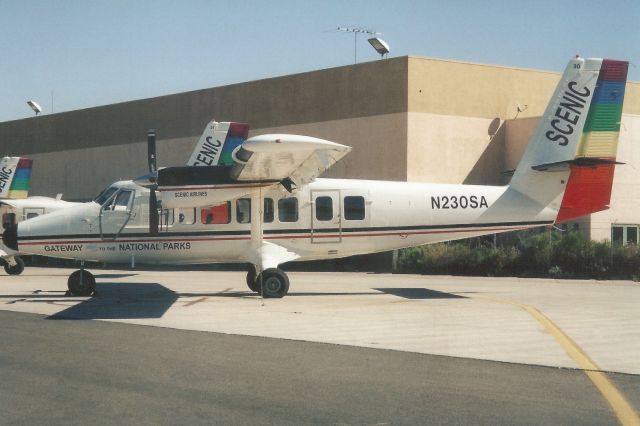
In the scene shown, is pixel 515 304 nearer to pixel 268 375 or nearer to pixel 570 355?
pixel 570 355

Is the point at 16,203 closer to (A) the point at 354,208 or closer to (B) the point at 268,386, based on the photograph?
(A) the point at 354,208

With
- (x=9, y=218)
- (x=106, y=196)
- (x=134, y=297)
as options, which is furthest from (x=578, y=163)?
(x=9, y=218)

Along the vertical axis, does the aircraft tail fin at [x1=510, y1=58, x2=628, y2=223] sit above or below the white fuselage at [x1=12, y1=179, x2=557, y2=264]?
above

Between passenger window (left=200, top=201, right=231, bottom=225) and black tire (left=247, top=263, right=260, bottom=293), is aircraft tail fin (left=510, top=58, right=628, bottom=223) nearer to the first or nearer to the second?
black tire (left=247, top=263, right=260, bottom=293)

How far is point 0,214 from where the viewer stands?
27.5m

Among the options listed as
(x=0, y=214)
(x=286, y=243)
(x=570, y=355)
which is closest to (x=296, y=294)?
(x=286, y=243)

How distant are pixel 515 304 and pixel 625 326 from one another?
11.0 ft

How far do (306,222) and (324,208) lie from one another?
562mm

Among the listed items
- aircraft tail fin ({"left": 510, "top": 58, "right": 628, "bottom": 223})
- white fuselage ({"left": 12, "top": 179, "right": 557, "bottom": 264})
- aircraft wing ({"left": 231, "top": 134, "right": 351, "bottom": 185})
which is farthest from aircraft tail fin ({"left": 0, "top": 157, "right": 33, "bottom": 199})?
aircraft tail fin ({"left": 510, "top": 58, "right": 628, "bottom": 223})

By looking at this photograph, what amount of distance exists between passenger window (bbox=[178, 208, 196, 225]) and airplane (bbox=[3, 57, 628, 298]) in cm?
2

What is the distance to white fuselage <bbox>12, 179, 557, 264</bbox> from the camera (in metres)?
17.0

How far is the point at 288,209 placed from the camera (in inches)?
683

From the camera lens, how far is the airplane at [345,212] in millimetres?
16922

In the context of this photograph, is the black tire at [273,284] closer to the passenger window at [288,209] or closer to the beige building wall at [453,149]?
the passenger window at [288,209]
